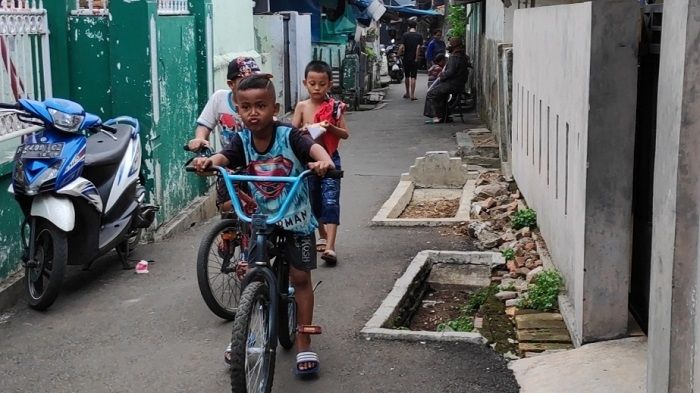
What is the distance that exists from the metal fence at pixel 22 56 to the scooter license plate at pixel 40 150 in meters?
0.29

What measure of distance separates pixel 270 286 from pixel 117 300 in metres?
2.45

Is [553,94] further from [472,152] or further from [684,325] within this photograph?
[472,152]

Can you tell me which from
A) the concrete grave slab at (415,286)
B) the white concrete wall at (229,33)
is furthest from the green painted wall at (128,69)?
the concrete grave slab at (415,286)

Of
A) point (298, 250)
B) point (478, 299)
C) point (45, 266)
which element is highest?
point (298, 250)

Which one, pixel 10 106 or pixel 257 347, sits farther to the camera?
pixel 10 106

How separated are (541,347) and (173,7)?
17.6 ft

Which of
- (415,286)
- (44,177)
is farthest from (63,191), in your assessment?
(415,286)

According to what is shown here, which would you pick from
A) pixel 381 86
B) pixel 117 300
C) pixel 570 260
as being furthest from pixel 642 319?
pixel 381 86

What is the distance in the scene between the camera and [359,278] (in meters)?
6.92

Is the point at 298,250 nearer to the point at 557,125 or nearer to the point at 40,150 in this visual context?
the point at 40,150

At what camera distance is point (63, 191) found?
6.00 m

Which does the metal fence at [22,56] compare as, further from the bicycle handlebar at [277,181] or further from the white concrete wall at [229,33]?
the white concrete wall at [229,33]

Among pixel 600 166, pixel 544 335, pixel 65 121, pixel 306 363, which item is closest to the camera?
pixel 306 363

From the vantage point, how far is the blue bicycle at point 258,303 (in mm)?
3920
